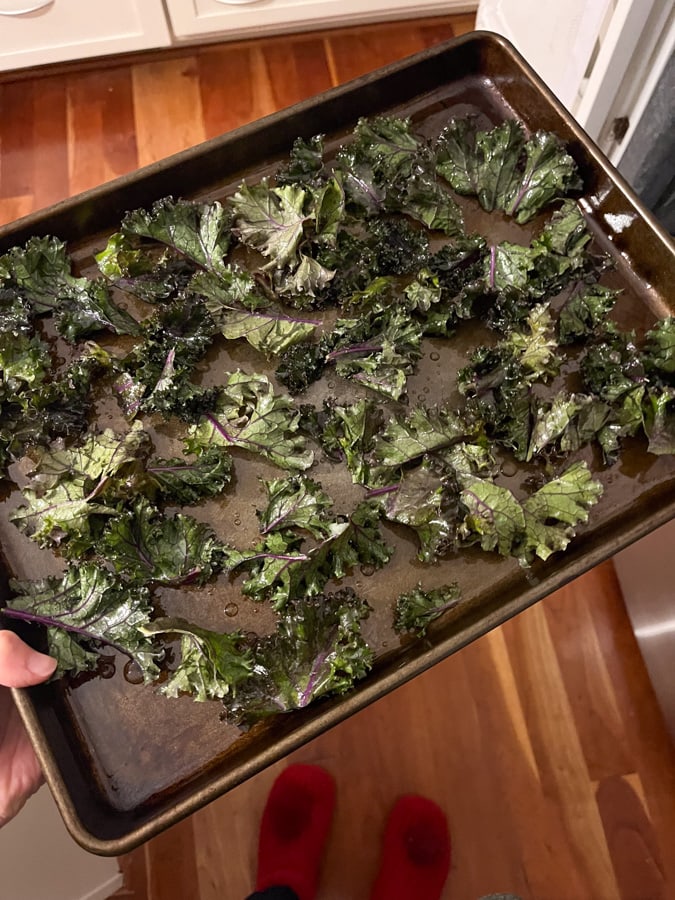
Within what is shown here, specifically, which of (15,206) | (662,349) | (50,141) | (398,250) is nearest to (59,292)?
(398,250)

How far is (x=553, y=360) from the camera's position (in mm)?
1285

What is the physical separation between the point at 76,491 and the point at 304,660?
46 cm

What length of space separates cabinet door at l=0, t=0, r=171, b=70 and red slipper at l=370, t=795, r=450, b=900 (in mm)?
2374

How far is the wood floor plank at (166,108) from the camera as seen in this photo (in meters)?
2.37

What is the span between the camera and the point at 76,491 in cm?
119

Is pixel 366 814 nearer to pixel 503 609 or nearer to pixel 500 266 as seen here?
pixel 503 609

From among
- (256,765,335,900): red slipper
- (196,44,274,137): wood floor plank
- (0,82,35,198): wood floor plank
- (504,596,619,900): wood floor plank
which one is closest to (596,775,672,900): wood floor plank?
(504,596,619,900): wood floor plank

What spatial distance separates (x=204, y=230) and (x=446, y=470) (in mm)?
640

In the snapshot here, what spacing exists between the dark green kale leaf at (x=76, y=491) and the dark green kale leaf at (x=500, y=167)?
81 cm

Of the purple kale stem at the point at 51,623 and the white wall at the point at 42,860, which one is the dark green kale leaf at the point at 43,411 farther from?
the white wall at the point at 42,860

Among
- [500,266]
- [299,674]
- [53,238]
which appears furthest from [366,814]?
[53,238]

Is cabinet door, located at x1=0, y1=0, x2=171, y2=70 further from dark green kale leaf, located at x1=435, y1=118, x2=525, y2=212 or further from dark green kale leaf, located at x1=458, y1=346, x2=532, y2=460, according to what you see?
dark green kale leaf, located at x1=458, y1=346, x2=532, y2=460

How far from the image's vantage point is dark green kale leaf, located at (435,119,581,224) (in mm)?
1400

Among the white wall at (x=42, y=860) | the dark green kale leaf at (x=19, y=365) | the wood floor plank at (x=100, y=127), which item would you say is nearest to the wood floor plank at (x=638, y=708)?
the white wall at (x=42, y=860)
